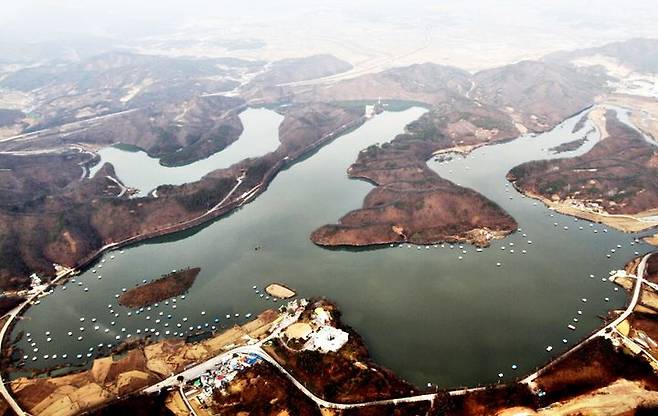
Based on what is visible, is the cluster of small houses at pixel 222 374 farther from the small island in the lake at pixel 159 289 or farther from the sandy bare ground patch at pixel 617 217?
the sandy bare ground patch at pixel 617 217

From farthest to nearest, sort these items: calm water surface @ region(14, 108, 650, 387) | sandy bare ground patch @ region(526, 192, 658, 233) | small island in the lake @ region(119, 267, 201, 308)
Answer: sandy bare ground patch @ region(526, 192, 658, 233), small island in the lake @ region(119, 267, 201, 308), calm water surface @ region(14, 108, 650, 387)

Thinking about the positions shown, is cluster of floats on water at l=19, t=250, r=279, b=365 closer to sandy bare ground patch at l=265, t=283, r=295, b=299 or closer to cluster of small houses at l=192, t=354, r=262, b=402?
sandy bare ground patch at l=265, t=283, r=295, b=299

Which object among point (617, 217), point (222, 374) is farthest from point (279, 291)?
point (617, 217)

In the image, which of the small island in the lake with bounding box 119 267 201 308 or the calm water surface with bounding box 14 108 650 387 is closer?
the calm water surface with bounding box 14 108 650 387

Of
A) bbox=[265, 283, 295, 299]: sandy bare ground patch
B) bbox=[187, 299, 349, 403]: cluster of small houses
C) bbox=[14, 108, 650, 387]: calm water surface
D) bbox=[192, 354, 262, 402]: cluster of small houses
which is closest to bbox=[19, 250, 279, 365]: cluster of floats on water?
bbox=[14, 108, 650, 387]: calm water surface

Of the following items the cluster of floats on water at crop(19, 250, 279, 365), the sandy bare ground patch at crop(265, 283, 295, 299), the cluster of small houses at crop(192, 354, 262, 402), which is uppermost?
the cluster of small houses at crop(192, 354, 262, 402)

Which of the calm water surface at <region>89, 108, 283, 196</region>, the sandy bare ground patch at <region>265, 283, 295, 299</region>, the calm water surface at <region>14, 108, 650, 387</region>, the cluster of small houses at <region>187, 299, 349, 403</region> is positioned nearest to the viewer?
the cluster of small houses at <region>187, 299, 349, 403</region>

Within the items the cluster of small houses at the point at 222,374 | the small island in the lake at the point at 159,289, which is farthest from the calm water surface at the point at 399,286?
the cluster of small houses at the point at 222,374
